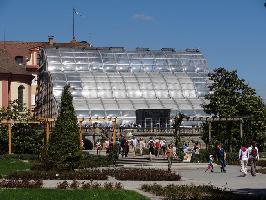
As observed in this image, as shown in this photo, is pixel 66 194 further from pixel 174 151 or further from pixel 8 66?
pixel 8 66

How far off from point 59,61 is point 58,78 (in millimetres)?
5080

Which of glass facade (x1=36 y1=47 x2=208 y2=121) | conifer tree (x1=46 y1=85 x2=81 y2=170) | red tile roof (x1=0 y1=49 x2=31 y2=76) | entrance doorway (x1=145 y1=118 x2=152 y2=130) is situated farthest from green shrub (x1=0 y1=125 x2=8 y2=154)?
entrance doorway (x1=145 y1=118 x2=152 y2=130)

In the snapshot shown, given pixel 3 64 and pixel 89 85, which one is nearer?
pixel 3 64

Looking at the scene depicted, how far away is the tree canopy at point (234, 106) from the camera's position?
173ft

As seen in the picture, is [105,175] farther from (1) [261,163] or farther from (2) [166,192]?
(1) [261,163]

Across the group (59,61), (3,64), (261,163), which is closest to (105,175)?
(261,163)

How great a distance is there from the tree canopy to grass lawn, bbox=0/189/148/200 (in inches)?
1288

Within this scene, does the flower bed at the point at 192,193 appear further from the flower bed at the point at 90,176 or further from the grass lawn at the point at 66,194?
the flower bed at the point at 90,176

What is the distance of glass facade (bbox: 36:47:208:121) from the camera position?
252ft

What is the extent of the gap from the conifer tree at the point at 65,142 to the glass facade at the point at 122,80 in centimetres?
4172

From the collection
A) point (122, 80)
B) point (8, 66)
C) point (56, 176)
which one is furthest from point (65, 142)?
point (122, 80)

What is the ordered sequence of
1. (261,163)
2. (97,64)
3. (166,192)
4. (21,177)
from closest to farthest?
(166,192) → (21,177) → (261,163) → (97,64)

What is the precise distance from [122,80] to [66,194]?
208ft

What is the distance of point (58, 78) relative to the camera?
264ft
